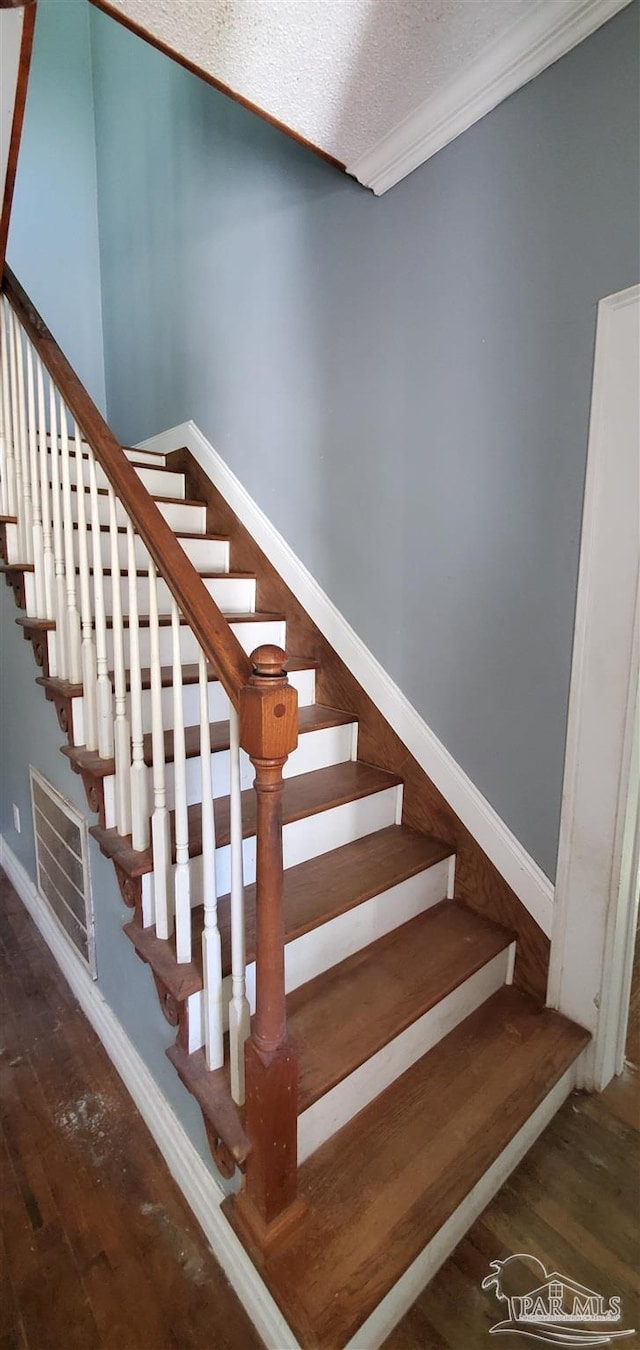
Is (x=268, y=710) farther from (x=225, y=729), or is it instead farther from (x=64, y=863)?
(x=64, y=863)

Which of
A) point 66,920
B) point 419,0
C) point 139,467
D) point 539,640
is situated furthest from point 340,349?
point 66,920

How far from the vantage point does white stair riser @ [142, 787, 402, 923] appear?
1.27m

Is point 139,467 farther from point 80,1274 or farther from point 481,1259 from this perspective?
point 481,1259

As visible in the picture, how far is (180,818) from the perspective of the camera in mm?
1063

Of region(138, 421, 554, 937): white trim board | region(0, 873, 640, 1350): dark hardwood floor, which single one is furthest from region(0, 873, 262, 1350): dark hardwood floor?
region(138, 421, 554, 937): white trim board

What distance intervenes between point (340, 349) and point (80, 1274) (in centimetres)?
242

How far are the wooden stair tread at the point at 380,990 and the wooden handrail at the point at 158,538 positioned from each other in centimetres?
78

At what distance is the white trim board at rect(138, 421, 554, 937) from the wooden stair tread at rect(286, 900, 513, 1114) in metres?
0.18

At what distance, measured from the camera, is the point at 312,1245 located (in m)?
0.92

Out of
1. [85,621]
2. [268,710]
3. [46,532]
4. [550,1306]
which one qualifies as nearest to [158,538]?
[85,621]

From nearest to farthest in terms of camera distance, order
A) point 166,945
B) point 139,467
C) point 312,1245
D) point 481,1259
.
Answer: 1. point 312,1245
2. point 481,1259
3. point 166,945
4. point 139,467

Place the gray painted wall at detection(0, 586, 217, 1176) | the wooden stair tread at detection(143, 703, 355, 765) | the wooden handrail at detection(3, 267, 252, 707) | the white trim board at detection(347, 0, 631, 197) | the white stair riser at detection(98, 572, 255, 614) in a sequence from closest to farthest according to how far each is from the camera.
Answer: the wooden handrail at detection(3, 267, 252, 707), the white trim board at detection(347, 0, 631, 197), the gray painted wall at detection(0, 586, 217, 1176), the wooden stair tread at detection(143, 703, 355, 765), the white stair riser at detection(98, 572, 255, 614)

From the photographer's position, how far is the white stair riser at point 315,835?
4.17 feet

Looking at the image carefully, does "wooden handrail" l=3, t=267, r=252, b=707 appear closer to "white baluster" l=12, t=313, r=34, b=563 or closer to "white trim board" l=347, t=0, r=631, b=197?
"white baluster" l=12, t=313, r=34, b=563
